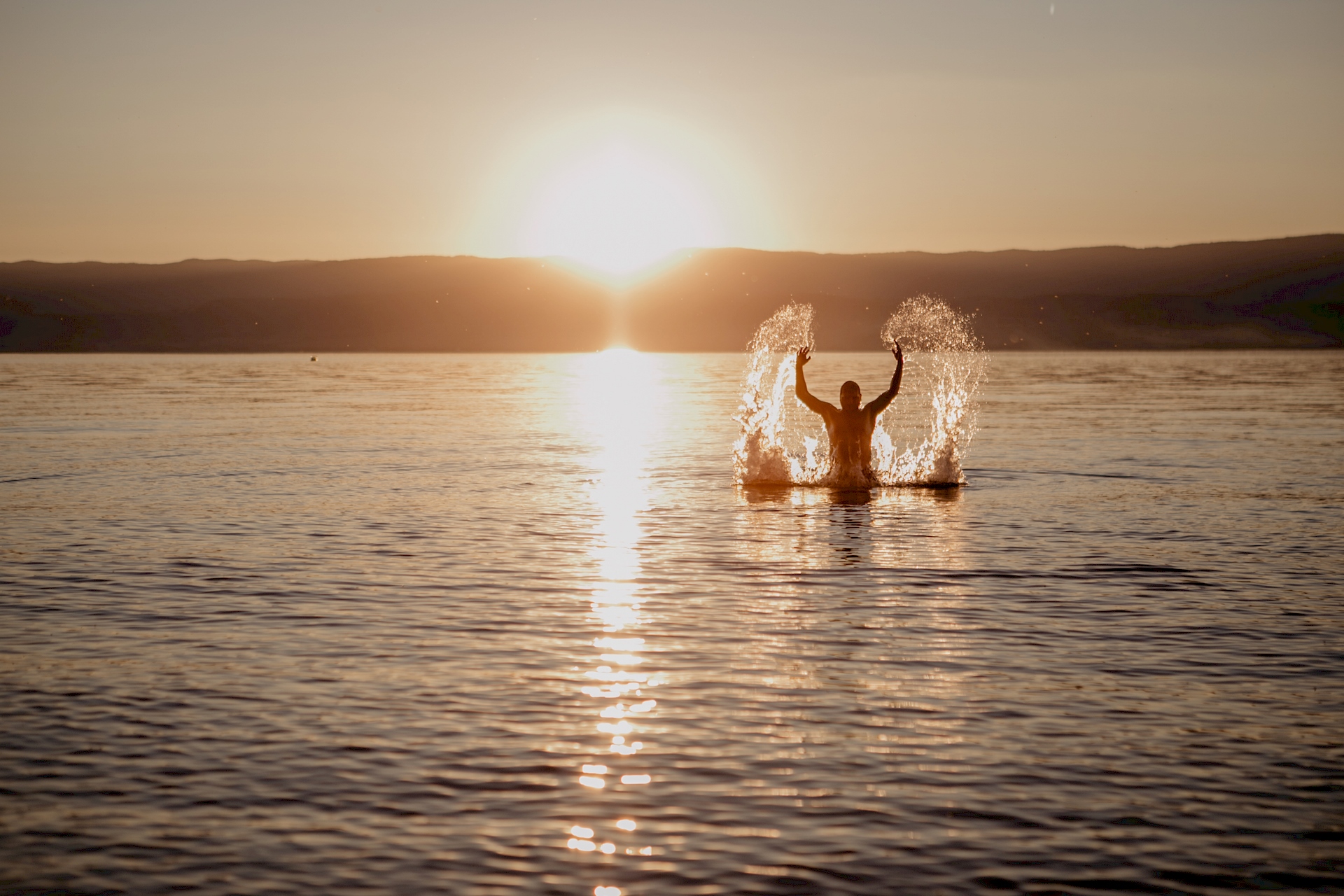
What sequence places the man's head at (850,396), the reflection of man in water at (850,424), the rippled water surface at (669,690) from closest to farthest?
the rippled water surface at (669,690), the reflection of man in water at (850,424), the man's head at (850,396)

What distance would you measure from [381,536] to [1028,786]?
12.3 meters

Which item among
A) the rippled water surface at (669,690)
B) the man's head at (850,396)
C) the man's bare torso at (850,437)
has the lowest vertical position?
the rippled water surface at (669,690)

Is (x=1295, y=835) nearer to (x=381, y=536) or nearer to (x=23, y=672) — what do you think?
(x=23, y=672)

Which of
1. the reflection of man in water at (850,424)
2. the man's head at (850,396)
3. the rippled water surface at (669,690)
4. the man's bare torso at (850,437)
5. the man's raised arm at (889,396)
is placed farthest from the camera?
the man's bare torso at (850,437)

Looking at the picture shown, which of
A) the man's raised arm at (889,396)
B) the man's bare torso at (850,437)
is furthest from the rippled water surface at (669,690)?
the man's raised arm at (889,396)

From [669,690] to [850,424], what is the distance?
14.8 metres

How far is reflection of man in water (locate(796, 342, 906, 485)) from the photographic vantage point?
74.9 feet

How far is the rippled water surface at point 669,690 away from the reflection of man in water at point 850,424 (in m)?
0.99

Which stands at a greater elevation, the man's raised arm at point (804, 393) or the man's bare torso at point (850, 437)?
the man's raised arm at point (804, 393)

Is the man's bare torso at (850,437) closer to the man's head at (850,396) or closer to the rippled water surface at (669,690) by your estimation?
the man's head at (850,396)

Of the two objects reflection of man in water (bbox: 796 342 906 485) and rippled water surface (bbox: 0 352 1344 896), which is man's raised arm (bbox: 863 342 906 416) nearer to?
reflection of man in water (bbox: 796 342 906 485)

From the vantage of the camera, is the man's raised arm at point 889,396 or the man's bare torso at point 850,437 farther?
the man's bare torso at point 850,437

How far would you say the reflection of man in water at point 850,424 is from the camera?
2284 centimetres

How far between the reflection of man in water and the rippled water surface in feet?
3.23
